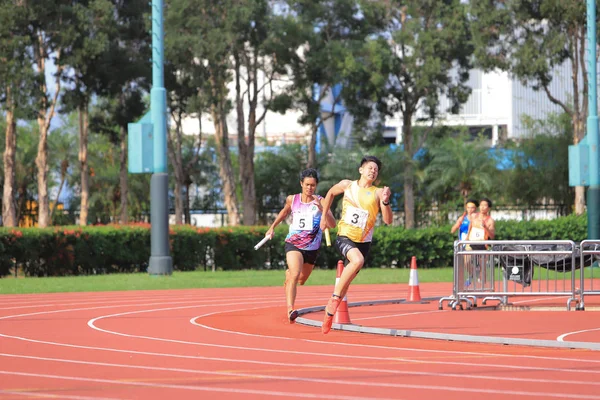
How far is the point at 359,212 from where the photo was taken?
13.0 meters

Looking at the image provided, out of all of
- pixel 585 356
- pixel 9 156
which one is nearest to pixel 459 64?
pixel 9 156

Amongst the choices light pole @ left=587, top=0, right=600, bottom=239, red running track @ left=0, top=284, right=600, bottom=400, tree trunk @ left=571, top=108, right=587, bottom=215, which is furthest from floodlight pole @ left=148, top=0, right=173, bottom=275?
tree trunk @ left=571, top=108, right=587, bottom=215

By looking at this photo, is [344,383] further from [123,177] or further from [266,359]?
[123,177]

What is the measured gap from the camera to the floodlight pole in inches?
1048

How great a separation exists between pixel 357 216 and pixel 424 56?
32.4 m

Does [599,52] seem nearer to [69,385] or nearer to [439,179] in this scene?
[439,179]

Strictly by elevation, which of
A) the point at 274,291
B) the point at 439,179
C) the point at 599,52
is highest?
the point at 599,52

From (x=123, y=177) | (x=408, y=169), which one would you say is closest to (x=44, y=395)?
(x=123, y=177)

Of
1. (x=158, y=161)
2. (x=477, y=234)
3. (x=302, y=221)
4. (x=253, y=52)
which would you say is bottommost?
(x=477, y=234)

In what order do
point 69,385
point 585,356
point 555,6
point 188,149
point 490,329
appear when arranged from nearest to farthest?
point 69,385, point 585,356, point 490,329, point 555,6, point 188,149

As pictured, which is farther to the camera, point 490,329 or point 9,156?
A: point 9,156

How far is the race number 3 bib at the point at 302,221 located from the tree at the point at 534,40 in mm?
26773

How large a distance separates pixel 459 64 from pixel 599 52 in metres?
6.82

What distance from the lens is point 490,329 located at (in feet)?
44.1
